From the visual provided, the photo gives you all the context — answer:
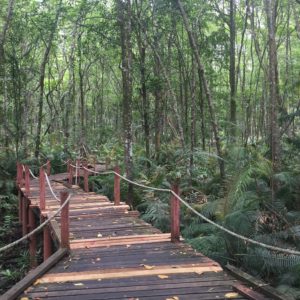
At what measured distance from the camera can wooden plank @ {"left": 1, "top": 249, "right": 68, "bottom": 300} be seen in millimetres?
4630

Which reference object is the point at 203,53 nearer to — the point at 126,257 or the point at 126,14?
the point at 126,14

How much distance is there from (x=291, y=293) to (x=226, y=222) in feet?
6.58

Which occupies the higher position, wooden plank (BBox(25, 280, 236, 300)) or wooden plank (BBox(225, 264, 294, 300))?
wooden plank (BBox(225, 264, 294, 300))

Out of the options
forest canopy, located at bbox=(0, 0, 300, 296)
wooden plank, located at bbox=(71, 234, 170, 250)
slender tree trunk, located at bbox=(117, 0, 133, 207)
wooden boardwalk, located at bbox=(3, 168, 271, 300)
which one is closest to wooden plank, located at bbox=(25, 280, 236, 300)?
wooden boardwalk, located at bbox=(3, 168, 271, 300)

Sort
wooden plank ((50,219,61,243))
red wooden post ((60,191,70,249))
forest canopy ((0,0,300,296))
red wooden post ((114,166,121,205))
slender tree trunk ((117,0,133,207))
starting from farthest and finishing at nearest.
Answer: slender tree trunk ((117,0,133,207)) → red wooden post ((114,166,121,205)) → forest canopy ((0,0,300,296)) → wooden plank ((50,219,61,243)) → red wooden post ((60,191,70,249))

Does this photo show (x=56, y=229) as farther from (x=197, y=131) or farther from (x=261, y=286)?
(x=197, y=131)

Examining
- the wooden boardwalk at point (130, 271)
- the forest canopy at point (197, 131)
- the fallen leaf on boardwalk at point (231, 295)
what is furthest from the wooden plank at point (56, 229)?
the fallen leaf on boardwalk at point (231, 295)

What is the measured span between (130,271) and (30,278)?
4.06 ft

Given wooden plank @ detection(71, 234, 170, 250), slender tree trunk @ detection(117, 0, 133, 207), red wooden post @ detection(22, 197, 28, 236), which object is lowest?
red wooden post @ detection(22, 197, 28, 236)

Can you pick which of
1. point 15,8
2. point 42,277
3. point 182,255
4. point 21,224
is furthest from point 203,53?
point 42,277

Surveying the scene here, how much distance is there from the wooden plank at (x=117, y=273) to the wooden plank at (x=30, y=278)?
0.10m

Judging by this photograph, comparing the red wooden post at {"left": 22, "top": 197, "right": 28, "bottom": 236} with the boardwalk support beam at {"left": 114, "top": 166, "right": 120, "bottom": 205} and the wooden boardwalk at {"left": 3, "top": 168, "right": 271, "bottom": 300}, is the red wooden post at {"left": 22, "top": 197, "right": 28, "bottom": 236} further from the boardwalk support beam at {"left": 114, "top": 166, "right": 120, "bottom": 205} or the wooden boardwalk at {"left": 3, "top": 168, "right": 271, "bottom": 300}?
the wooden boardwalk at {"left": 3, "top": 168, "right": 271, "bottom": 300}

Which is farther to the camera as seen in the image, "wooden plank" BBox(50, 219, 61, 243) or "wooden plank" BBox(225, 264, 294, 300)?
"wooden plank" BBox(50, 219, 61, 243)

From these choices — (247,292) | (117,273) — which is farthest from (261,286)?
(117,273)
